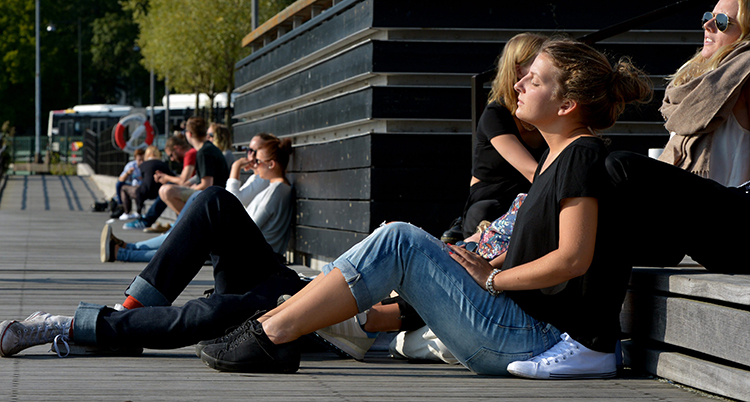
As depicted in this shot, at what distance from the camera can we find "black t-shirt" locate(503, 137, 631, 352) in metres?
3.24

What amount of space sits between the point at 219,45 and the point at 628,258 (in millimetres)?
33388

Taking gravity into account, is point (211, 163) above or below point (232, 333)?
above

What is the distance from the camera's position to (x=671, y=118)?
4004 mm

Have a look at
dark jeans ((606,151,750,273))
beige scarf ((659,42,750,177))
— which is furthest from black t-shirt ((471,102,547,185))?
dark jeans ((606,151,750,273))

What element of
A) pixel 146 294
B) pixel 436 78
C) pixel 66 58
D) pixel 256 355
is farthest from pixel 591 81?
pixel 66 58

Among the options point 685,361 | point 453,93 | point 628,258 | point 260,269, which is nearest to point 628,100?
point 628,258

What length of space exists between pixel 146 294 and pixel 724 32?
2.59 metres

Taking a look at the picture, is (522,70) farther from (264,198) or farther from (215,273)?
(264,198)

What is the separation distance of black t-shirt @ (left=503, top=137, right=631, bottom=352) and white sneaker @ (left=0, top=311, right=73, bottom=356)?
180 cm

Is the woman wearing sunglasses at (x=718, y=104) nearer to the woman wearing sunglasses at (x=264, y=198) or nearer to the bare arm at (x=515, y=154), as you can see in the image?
the bare arm at (x=515, y=154)

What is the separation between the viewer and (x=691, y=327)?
3377 mm

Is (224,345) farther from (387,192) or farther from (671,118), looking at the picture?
(387,192)

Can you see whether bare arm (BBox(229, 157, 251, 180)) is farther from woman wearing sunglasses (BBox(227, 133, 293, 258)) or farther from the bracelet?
the bracelet

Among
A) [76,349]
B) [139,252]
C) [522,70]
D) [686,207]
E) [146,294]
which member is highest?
[522,70]
